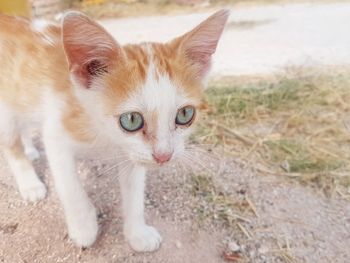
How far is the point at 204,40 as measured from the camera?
1.50 meters

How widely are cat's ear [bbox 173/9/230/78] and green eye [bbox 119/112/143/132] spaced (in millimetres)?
256

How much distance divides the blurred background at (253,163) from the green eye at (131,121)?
572mm

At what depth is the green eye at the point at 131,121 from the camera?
1.39 meters

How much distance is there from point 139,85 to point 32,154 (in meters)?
1.07

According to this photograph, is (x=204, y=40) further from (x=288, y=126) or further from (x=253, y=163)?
(x=288, y=126)

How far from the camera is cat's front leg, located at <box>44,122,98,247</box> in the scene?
1.65m

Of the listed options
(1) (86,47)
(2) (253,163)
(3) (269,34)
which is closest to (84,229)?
(1) (86,47)

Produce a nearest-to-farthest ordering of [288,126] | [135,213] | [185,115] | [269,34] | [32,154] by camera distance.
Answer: [185,115]
[135,213]
[32,154]
[288,126]
[269,34]

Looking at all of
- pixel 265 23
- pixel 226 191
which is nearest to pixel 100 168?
pixel 226 191

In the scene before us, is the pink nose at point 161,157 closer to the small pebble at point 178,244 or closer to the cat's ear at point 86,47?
the cat's ear at point 86,47

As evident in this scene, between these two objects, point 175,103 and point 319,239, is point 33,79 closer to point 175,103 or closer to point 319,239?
point 175,103

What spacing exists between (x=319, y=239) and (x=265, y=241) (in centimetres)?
20

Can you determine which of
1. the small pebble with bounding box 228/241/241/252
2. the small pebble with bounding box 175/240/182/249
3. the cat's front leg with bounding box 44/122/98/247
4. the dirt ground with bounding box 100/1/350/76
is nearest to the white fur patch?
the cat's front leg with bounding box 44/122/98/247

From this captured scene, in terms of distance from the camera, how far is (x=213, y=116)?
267 centimetres
